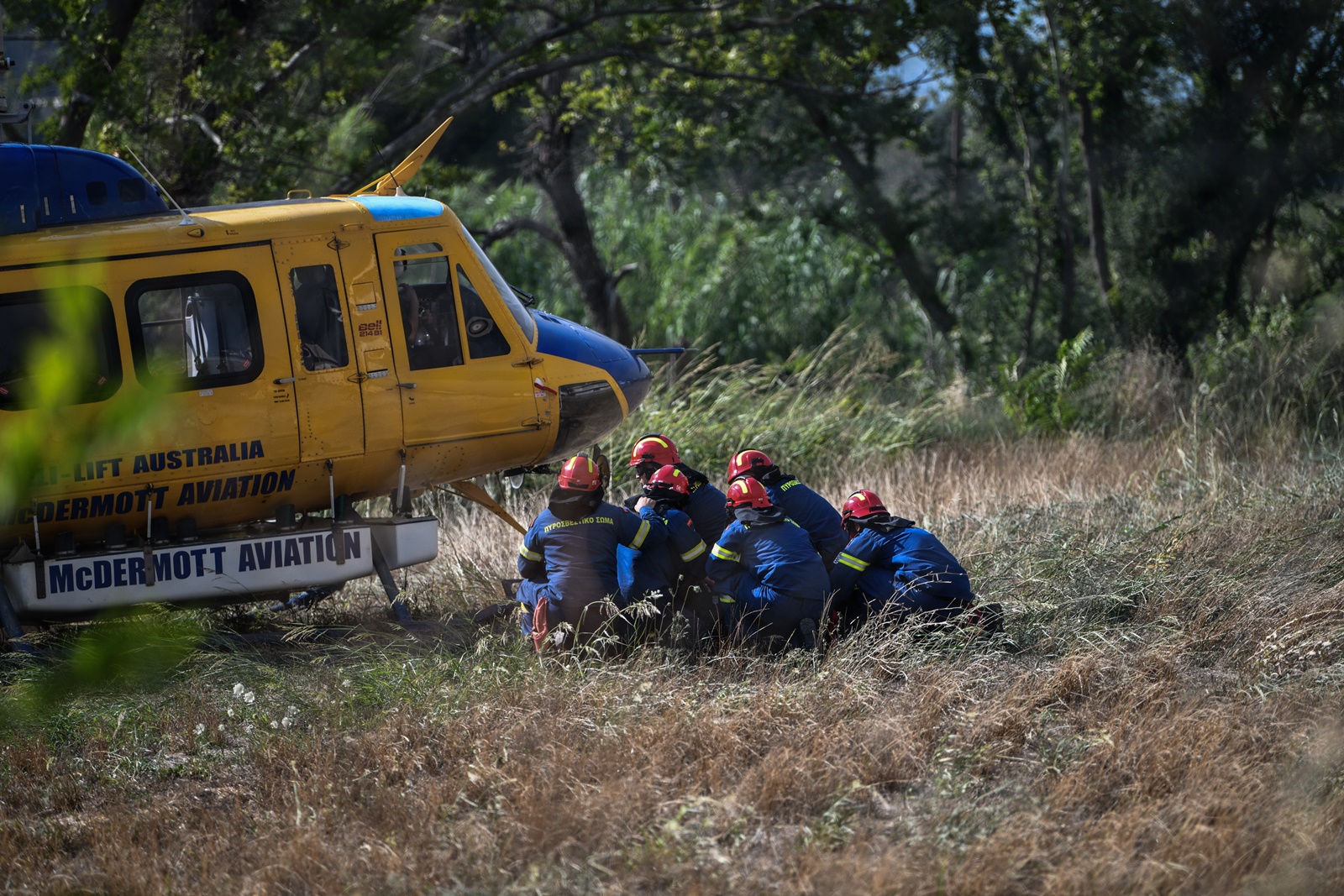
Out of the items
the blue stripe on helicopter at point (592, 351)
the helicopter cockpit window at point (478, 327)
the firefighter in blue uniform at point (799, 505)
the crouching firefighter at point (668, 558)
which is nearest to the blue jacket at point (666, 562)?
the crouching firefighter at point (668, 558)

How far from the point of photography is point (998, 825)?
174 inches

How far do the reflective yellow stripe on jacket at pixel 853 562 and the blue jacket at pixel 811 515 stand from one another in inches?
31.7

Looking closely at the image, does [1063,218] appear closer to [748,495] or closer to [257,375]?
[748,495]

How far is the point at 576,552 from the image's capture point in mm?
6824

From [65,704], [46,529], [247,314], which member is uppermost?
[247,314]

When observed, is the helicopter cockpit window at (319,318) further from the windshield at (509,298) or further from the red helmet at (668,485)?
the red helmet at (668,485)

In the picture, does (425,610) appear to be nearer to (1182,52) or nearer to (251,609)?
(251,609)

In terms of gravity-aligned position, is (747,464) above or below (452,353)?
below

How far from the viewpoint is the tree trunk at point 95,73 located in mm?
11219

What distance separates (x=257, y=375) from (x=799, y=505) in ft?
11.2

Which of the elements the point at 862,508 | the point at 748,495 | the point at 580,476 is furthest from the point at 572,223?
the point at 862,508

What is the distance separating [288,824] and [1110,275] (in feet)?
56.9

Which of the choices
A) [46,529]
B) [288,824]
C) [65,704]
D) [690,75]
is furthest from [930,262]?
[65,704]

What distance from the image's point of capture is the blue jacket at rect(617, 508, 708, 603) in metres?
7.03
